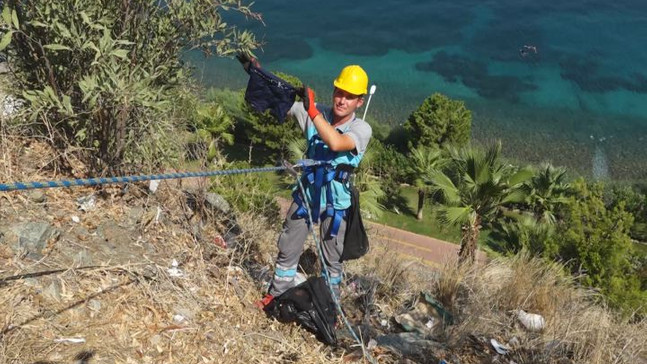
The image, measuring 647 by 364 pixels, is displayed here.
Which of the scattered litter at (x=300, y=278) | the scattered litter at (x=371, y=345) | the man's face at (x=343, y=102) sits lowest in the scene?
the scattered litter at (x=371, y=345)

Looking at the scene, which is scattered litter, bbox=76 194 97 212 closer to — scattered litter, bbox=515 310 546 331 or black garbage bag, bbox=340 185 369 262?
black garbage bag, bbox=340 185 369 262

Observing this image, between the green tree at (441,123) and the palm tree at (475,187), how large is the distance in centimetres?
1184

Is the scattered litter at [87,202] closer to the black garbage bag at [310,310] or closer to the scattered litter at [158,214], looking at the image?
the scattered litter at [158,214]

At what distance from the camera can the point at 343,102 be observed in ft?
13.0

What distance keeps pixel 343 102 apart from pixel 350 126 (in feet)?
0.60

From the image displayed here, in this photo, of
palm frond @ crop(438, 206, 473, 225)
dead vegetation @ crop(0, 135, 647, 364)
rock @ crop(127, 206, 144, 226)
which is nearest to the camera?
dead vegetation @ crop(0, 135, 647, 364)

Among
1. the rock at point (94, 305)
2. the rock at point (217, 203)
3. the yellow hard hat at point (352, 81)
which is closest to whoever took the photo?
the rock at point (94, 305)

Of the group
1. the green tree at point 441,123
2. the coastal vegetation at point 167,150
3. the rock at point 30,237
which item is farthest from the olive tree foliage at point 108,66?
the green tree at point 441,123

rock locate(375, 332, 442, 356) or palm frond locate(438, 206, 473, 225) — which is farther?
palm frond locate(438, 206, 473, 225)

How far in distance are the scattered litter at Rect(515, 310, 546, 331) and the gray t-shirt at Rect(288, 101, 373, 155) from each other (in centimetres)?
263

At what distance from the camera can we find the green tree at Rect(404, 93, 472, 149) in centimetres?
2161

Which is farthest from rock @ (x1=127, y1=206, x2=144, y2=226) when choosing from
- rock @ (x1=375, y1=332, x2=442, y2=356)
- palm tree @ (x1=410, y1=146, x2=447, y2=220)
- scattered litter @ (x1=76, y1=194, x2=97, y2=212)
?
palm tree @ (x1=410, y1=146, x2=447, y2=220)

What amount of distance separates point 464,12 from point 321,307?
159ft

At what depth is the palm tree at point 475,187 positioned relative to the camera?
9133mm
